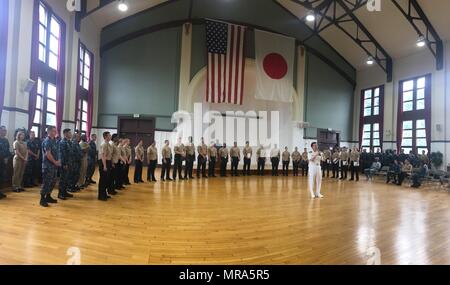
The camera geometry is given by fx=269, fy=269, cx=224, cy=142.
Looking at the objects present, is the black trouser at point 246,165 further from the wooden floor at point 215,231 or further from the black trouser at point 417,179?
the black trouser at point 417,179

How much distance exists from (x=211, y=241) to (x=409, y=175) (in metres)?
9.97

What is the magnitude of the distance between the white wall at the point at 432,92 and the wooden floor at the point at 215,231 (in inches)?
329

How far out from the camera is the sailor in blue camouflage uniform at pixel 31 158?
6293 mm

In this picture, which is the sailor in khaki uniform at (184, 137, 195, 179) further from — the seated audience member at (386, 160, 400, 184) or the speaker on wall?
the seated audience member at (386, 160, 400, 184)

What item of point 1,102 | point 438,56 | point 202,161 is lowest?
point 202,161

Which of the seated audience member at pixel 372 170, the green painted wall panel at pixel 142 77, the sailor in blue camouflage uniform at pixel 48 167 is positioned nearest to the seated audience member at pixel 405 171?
the seated audience member at pixel 372 170

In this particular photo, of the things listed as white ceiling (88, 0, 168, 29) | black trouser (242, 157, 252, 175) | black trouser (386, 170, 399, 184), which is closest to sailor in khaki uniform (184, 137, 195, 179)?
black trouser (242, 157, 252, 175)

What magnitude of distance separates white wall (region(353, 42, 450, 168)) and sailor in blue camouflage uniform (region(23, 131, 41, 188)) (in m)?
15.2

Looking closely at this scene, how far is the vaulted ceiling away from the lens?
10.7 m

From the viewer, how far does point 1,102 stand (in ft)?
19.6

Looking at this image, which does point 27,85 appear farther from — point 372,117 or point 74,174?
point 372,117
